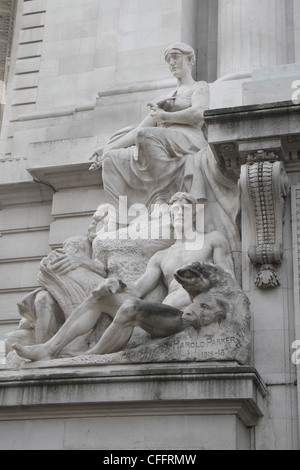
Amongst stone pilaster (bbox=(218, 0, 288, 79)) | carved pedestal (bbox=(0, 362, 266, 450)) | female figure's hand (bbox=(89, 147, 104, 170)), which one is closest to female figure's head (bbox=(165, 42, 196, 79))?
stone pilaster (bbox=(218, 0, 288, 79))

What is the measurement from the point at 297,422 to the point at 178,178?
14.5 ft

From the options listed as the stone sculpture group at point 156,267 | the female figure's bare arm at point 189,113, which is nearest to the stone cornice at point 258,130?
the stone sculpture group at point 156,267

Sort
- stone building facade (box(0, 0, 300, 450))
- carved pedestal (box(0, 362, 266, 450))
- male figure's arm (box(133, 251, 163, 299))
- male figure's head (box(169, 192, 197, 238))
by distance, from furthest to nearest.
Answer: male figure's head (box(169, 192, 197, 238)) < male figure's arm (box(133, 251, 163, 299)) < stone building facade (box(0, 0, 300, 450)) < carved pedestal (box(0, 362, 266, 450))

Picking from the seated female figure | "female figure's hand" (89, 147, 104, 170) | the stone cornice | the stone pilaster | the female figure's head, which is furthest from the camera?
the stone pilaster

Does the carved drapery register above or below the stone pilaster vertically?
below

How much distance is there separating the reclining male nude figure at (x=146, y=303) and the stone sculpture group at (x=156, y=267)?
0.05ft

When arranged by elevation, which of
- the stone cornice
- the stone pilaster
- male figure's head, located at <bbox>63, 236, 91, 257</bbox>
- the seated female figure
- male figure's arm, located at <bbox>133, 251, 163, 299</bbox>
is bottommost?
male figure's arm, located at <bbox>133, 251, 163, 299</bbox>

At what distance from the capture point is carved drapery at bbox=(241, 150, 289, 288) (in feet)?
36.0

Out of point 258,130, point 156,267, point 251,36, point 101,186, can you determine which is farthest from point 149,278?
point 251,36

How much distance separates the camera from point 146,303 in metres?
10.4

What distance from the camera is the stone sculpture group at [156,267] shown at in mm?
10328

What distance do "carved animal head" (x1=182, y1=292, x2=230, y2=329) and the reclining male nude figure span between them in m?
0.24

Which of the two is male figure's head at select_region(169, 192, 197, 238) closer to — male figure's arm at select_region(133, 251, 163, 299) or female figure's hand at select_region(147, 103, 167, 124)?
male figure's arm at select_region(133, 251, 163, 299)

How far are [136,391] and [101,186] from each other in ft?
18.1
